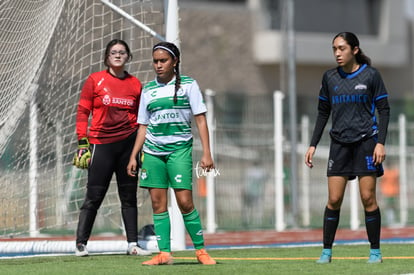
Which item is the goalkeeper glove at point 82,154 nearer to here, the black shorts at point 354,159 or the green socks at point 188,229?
the green socks at point 188,229

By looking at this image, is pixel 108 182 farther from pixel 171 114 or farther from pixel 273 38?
pixel 273 38

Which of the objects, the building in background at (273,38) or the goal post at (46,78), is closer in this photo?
the goal post at (46,78)

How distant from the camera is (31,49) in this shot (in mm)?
11969

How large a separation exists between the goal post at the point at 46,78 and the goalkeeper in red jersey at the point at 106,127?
4.06 feet

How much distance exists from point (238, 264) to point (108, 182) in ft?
6.29

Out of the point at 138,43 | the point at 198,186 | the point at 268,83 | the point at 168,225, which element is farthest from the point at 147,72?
the point at 268,83

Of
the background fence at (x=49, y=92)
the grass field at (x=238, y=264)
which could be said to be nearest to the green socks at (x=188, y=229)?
the grass field at (x=238, y=264)

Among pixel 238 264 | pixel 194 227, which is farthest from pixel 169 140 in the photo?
pixel 238 264

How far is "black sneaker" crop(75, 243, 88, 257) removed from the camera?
10.9 meters

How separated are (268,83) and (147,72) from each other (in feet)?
91.1

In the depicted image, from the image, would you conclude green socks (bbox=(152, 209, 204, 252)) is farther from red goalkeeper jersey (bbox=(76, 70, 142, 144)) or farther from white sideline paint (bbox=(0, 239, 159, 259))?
white sideline paint (bbox=(0, 239, 159, 259))

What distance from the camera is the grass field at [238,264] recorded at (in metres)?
8.95

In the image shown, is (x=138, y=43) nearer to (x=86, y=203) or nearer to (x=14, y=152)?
(x=14, y=152)

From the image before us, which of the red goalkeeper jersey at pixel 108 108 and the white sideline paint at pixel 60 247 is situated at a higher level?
the red goalkeeper jersey at pixel 108 108
